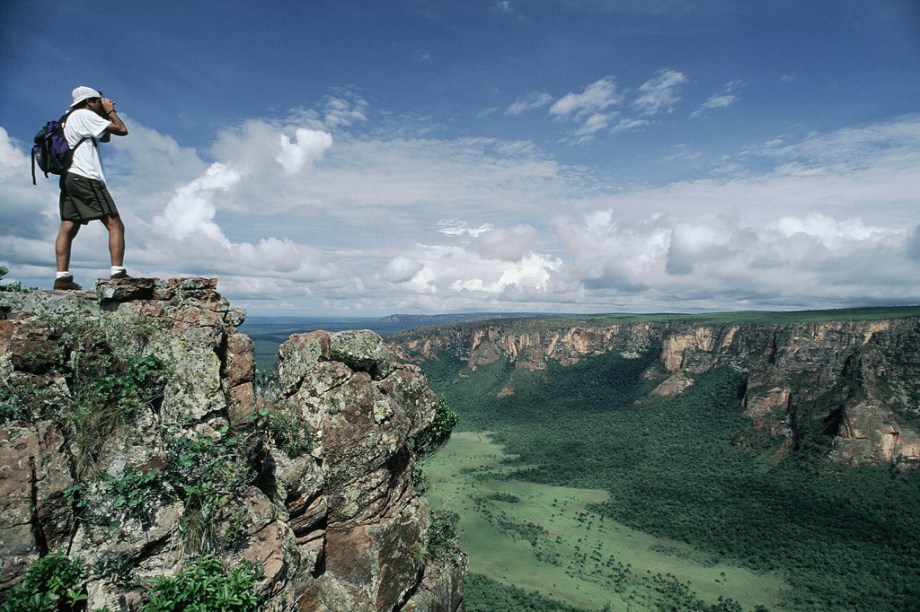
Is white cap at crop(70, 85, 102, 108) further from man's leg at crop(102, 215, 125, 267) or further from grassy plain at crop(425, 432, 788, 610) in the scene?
grassy plain at crop(425, 432, 788, 610)

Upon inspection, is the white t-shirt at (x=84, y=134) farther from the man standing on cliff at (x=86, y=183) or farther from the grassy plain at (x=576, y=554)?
the grassy plain at (x=576, y=554)

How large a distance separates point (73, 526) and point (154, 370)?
273 cm

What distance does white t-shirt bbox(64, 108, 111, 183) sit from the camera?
354 inches

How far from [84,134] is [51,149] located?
2.14ft

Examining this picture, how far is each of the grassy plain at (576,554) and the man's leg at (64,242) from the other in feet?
121

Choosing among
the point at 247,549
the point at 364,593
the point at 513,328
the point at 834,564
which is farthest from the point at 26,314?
the point at 513,328

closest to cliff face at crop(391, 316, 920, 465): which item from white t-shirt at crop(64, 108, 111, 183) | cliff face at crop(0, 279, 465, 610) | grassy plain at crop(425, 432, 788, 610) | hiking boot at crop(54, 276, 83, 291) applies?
grassy plain at crop(425, 432, 788, 610)

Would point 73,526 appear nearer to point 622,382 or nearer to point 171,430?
point 171,430

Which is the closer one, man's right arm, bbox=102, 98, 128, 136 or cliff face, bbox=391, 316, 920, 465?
man's right arm, bbox=102, 98, 128, 136

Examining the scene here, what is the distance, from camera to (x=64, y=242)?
9.33 meters

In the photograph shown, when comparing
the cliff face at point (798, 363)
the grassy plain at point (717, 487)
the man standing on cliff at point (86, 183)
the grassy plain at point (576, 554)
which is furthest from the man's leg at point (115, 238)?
the cliff face at point (798, 363)

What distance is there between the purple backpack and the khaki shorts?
232 mm

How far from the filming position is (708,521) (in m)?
70.3

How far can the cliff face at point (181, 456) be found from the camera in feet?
23.1
